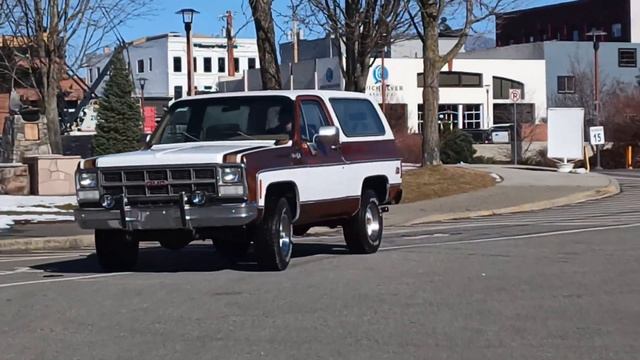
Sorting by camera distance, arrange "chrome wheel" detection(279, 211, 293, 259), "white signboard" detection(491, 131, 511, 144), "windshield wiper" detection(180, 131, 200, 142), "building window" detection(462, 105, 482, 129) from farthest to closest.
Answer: "building window" detection(462, 105, 482, 129) → "white signboard" detection(491, 131, 511, 144) → "windshield wiper" detection(180, 131, 200, 142) → "chrome wheel" detection(279, 211, 293, 259)

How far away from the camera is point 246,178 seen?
11.0 meters

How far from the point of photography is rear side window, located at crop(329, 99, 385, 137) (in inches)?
532

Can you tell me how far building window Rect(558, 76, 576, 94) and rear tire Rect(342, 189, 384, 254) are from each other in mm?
66823

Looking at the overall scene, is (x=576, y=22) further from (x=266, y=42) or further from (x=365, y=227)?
(x=365, y=227)

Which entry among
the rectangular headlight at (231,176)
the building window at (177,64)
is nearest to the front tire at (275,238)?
the rectangular headlight at (231,176)

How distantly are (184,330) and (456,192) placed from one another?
54.4 feet

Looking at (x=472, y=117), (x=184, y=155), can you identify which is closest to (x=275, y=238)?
(x=184, y=155)

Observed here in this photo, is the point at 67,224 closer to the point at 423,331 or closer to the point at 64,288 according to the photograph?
the point at 64,288

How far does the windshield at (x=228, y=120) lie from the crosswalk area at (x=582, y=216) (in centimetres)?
754

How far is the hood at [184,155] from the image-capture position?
11102 millimetres

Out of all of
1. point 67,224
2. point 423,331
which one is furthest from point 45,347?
point 67,224

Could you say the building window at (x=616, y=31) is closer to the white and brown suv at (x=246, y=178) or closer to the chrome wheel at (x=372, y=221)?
the white and brown suv at (x=246, y=178)

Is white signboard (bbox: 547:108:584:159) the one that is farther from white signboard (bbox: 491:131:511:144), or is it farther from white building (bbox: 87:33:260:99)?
white building (bbox: 87:33:260:99)

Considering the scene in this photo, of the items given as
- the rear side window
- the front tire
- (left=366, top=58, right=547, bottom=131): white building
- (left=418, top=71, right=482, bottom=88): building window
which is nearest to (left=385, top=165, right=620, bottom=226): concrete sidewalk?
the rear side window
